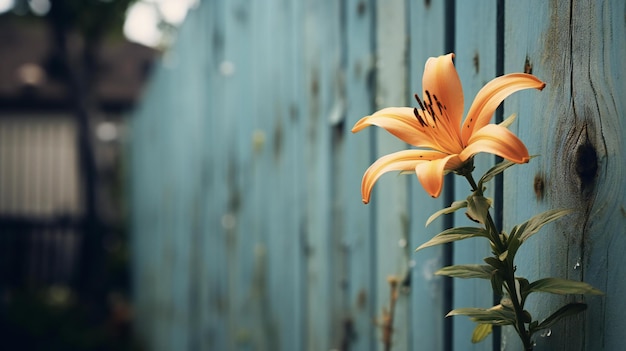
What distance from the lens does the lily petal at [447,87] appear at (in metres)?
0.87

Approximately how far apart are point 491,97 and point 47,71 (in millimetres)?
12256

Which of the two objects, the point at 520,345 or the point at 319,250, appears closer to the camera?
the point at 520,345

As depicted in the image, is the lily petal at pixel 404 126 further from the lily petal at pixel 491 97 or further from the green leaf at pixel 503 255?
the green leaf at pixel 503 255

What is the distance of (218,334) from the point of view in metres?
3.22

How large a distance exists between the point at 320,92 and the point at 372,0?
0.41m

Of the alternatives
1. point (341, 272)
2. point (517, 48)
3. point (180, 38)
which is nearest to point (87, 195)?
point (180, 38)

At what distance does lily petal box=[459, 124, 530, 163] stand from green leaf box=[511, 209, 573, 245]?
141 millimetres

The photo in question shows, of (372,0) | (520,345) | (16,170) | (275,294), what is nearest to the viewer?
(520,345)

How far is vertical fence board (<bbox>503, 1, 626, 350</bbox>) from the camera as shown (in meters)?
0.85

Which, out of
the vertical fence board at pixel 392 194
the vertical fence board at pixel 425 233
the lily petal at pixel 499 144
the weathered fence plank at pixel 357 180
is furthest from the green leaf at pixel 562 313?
the weathered fence plank at pixel 357 180

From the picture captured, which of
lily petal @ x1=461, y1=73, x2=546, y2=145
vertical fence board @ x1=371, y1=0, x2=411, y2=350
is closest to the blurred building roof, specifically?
vertical fence board @ x1=371, y1=0, x2=411, y2=350

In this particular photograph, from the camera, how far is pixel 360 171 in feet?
5.50

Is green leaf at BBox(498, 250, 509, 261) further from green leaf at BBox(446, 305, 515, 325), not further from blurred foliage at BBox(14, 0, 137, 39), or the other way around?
blurred foliage at BBox(14, 0, 137, 39)

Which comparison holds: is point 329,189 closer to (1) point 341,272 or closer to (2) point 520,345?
(1) point 341,272
